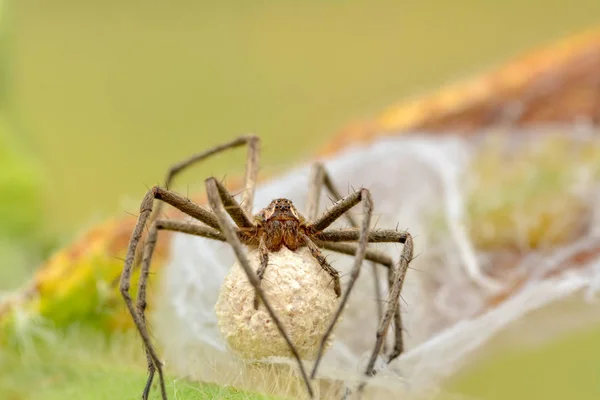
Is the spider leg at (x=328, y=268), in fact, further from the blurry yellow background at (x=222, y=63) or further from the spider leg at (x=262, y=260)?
the blurry yellow background at (x=222, y=63)

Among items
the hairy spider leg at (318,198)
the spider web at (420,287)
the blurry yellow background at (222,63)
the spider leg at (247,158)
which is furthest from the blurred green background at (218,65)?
the hairy spider leg at (318,198)

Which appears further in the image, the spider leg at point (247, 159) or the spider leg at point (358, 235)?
the spider leg at point (247, 159)

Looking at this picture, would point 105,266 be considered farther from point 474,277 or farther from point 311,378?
point 474,277

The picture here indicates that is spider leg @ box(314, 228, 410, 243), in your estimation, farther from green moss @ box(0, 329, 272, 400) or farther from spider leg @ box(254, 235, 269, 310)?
green moss @ box(0, 329, 272, 400)

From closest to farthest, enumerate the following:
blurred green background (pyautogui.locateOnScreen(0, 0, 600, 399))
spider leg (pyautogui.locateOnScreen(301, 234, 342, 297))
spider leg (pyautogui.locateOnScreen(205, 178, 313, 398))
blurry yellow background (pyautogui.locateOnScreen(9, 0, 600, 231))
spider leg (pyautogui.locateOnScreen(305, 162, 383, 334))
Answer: spider leg (pyautogui.locateOnScreen(205, 178, 313, 398))
spider leg (pyautogui.locateOnScreen(301, 234, 342, 297))
spider leg (pyautogui.locateOnScreen(305, 162, 383, 334))
blurred green background (pyautogui.locateOnScreen(0, 0, 600, 399))
blurry yellow background (pyautogui.locateOnScreen(9, 0, 600, 231))

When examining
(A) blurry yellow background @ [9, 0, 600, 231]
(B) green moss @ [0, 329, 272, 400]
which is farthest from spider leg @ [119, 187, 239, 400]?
(A) blurry yellow background @ [9, 0, 600, 231]

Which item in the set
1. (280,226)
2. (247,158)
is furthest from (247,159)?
(280,226)

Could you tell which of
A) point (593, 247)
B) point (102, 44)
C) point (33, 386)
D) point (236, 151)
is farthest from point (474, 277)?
point (102, 44)
